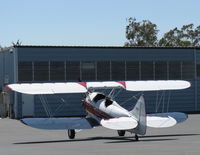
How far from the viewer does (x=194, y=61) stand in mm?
52344

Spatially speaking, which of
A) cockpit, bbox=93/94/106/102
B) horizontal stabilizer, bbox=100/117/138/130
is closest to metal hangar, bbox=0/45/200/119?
cockpit, bbox=93/94/106/102

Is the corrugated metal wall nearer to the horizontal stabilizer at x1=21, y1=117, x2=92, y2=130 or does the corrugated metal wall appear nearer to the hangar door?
the hangar door

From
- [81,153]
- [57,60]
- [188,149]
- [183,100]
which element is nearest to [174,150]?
[188,149]

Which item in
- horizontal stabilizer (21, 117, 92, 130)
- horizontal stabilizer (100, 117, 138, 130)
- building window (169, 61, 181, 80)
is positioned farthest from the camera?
building window (169, 61, 181, 80)

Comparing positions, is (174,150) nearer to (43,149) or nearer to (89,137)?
(43,149)

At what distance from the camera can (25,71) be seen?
4638 cm

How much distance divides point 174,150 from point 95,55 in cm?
2970

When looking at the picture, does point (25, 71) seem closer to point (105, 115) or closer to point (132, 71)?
point (132, 71)

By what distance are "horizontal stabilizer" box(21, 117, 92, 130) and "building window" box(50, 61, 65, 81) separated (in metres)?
21.8

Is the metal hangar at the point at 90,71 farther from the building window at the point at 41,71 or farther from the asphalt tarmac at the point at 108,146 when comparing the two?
the asphalt tarmac at the point at 108,146

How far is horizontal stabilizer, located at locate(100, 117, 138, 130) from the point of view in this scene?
2292cm

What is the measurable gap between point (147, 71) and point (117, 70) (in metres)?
2.58

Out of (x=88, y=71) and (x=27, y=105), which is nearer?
(x=27, y=105)

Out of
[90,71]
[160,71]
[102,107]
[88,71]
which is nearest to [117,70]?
[90,71]
